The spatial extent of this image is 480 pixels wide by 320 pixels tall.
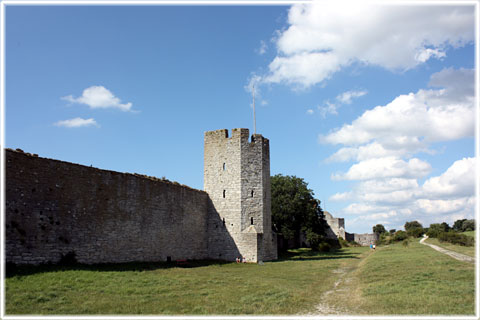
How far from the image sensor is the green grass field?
Answer: 894 centimetres

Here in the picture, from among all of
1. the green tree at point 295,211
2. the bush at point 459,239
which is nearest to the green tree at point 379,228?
the green tree at point 295,211

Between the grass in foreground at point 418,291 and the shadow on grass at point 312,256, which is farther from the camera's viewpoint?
the shadow on grass at point 312,256

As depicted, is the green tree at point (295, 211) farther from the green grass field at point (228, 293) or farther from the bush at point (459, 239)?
the green grass field at point (228, 293)

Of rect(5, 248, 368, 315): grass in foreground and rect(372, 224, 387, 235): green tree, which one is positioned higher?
rect(5, 248, 368, 315): grass in foreground

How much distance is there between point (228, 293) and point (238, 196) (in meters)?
13.2

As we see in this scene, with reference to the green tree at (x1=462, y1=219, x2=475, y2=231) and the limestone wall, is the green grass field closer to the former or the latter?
the limestone wall

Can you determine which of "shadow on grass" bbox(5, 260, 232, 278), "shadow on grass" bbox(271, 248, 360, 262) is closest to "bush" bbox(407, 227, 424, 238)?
"shadow on grass" bbox(271, 248, 360, 262)

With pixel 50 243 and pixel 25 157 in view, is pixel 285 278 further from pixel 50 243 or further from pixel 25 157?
pixel 25 157

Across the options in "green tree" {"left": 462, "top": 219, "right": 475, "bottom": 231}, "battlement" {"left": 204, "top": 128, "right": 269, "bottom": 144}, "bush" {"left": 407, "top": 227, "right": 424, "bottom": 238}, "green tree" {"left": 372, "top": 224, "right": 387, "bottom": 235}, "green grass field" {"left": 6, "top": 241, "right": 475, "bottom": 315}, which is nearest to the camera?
"green grass field" {"left": 6, "top": 241, "right": 475, "bottom": 315}

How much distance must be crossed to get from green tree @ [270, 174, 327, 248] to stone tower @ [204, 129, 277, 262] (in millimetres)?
12433

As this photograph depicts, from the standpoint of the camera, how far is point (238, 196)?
24516 mm

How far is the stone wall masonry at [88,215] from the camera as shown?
13.4 m

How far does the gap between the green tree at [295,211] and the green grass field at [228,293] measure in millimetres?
22401

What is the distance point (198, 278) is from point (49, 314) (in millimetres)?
6786
